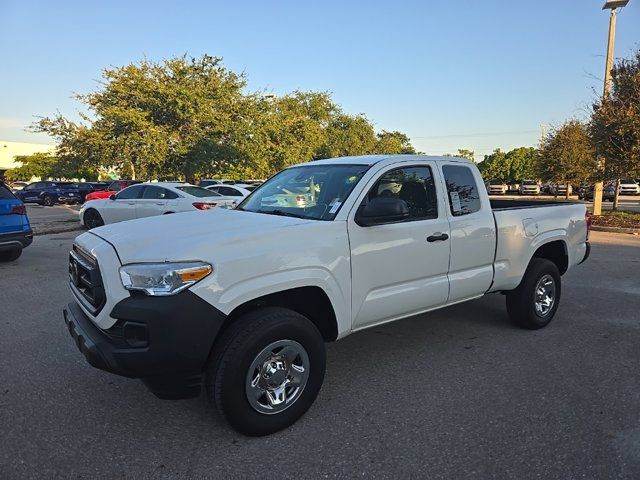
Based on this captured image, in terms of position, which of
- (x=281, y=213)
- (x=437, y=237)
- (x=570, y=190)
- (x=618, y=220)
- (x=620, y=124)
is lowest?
(x=618, y=220)

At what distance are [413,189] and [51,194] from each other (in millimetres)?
33712

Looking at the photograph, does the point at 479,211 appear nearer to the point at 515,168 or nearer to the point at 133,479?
the point at 133,479

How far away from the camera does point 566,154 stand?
24.0 m

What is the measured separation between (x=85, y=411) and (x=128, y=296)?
3.88ft

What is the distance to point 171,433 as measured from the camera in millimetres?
3057

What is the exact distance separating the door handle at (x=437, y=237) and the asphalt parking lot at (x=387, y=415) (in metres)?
1.12

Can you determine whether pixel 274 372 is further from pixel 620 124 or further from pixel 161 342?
pixel 620 124

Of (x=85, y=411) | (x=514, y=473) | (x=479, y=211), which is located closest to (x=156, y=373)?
(x=85, y=411)

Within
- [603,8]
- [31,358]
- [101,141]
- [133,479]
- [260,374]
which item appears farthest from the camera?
[101,141]

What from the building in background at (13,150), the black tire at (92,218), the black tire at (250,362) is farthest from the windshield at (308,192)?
the building in background at (13,150)

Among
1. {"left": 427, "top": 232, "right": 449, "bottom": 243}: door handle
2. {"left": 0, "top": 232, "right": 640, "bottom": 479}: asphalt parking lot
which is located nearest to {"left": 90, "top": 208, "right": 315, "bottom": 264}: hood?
{"left": 427, "top": 232, "right": 449, "bottom": 243}: door handle

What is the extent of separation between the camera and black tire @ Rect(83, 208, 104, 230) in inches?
560

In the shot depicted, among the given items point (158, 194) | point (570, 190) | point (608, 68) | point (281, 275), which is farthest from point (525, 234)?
point (570, 190)

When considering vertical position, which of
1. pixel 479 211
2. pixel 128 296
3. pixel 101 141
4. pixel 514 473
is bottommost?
pixel 514 473
